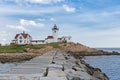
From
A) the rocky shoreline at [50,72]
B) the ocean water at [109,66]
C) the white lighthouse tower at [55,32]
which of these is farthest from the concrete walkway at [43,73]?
the white lighthouse tower at [55,32]

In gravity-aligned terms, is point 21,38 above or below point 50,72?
above

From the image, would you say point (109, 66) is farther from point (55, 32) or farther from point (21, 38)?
point (21, 38)

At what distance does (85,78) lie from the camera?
31.3ft

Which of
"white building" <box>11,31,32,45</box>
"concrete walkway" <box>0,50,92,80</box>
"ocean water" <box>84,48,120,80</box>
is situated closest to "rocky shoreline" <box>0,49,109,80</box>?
"concrete walkway" <box>0,50,92,80</box>

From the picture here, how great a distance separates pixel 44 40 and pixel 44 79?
72459 millimetres

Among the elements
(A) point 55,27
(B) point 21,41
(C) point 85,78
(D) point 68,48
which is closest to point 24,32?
(B) point 21,41

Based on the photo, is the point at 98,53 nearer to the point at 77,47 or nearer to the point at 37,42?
the point at 77,47

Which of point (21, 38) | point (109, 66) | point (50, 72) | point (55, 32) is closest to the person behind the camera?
point (50, 72)

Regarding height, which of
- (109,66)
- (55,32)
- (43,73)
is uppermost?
(55,32)

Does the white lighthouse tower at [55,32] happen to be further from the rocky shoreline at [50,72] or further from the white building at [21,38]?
the rocky shoreline at [50,72]

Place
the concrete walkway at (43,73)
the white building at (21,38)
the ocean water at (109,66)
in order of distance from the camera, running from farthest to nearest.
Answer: the white building at (21,38), the ocean water at (109,66), the concrete walkway at (43,73)

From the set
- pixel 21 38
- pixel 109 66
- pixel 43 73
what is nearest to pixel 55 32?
pixel 21 38

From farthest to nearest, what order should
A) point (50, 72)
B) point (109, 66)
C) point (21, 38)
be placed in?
point (21, 38) → point (109, 66) → point (50, 72)

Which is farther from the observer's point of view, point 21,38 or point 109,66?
point 21,38
